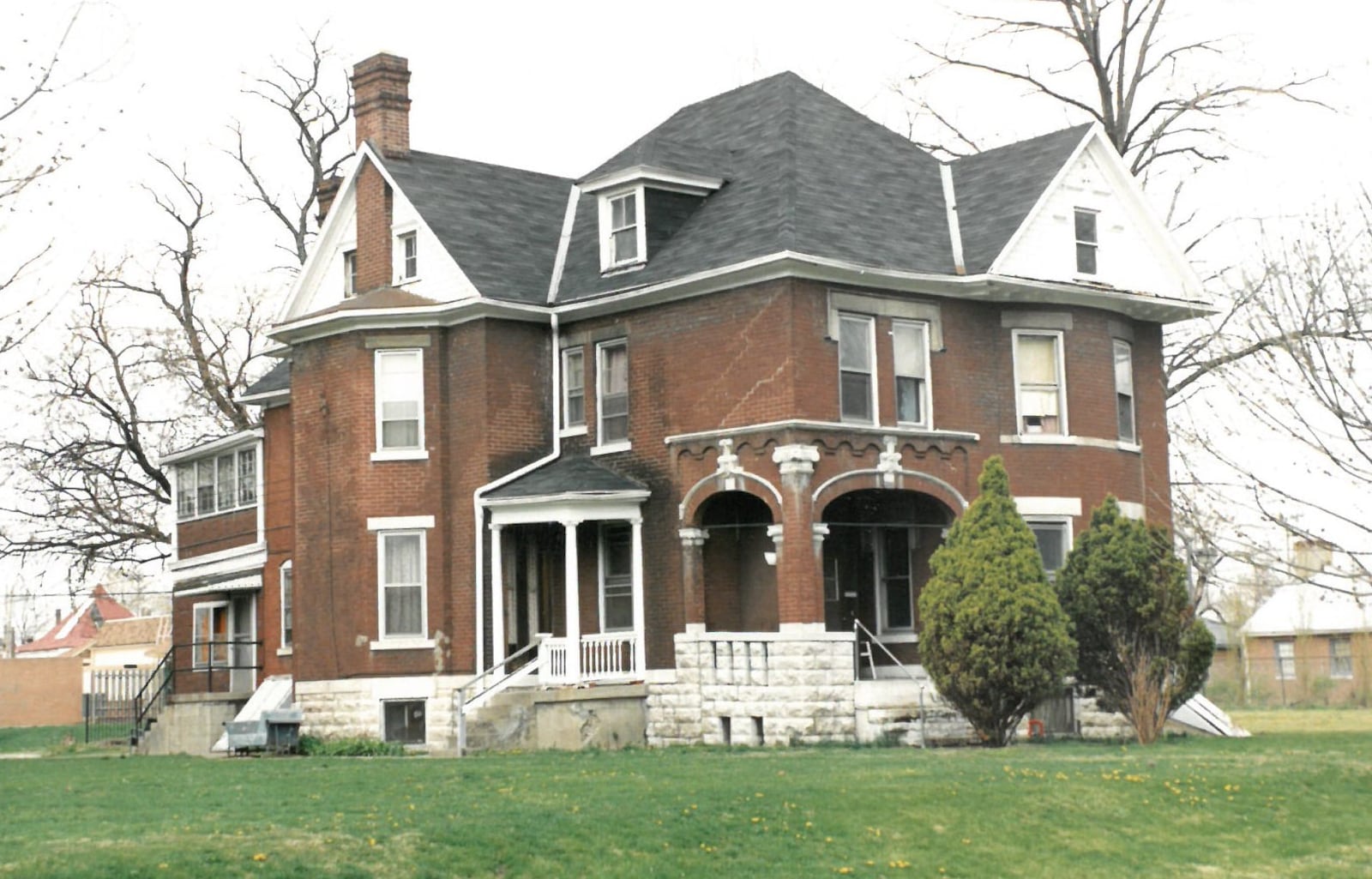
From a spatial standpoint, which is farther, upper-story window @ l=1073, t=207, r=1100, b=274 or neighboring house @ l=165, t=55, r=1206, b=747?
upper-story window @ l=1073, t=207, r=1100, b=274

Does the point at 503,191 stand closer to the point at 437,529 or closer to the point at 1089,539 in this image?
the point at 437,529

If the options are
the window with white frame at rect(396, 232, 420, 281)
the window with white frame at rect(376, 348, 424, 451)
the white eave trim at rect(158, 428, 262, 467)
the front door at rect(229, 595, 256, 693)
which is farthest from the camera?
the front door at rect(229, 595, 256, 693)

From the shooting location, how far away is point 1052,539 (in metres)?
30.5

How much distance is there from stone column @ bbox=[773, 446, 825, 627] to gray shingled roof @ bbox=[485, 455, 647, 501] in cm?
299

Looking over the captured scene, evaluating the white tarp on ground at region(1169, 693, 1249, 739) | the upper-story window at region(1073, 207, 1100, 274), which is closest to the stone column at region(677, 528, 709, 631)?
the upper-story window at region(1073, 207, 1100, 274)

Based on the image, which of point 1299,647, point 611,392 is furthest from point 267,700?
point 1299,647

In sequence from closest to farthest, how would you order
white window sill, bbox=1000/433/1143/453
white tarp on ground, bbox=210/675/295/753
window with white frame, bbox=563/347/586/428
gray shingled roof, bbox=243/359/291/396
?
white window sill, bbox=1000/433/1143/453 < window with white frame, bbox=563/347/586/428 < white tarp on ground, bbox=210/675/295/753 < gray shingled roof, bbox=243/359/291/396

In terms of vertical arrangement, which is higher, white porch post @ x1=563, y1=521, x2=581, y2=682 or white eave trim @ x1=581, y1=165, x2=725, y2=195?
white eave trim @ x1=581, y1=165, x2=725, y2=195

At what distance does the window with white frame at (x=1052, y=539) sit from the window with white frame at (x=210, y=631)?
17745mm

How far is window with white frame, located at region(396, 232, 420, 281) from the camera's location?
3234cm

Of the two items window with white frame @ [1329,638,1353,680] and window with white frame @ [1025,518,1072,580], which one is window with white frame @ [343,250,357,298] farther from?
window with white frame @ [1329,638,1353,680]

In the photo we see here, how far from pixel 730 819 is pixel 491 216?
17369 mm

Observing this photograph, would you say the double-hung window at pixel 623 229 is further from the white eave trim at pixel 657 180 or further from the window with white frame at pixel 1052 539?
the window with white frame at pixel 1052 539

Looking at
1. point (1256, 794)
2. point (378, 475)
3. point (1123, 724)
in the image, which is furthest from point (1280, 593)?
point (1256, 794)
